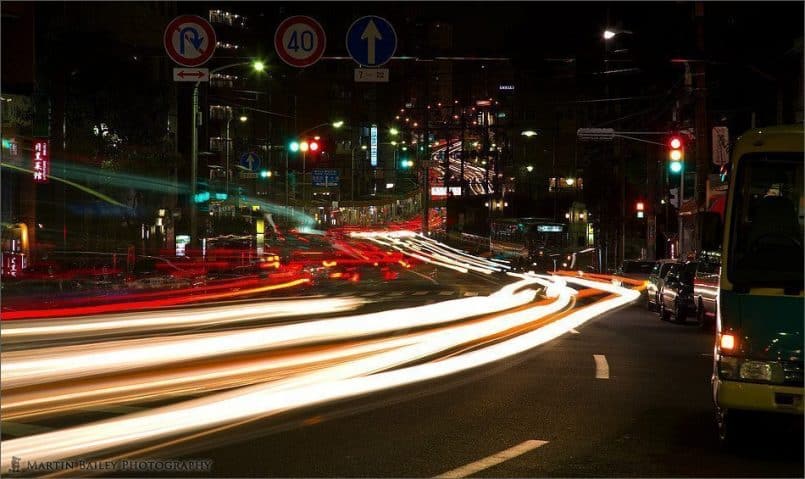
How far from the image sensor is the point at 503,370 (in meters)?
15.1

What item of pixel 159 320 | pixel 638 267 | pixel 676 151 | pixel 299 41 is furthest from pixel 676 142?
pixel 159 320

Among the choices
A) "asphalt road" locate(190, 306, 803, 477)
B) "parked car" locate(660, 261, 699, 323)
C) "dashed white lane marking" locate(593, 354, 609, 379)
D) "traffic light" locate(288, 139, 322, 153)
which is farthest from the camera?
"traffic light" locate(288, 139, 322, 153)

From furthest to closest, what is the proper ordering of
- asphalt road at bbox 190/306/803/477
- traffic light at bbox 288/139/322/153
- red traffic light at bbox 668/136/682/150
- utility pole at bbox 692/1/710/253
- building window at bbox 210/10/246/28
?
building window at bbox 210/10/246/28, traffic light at bbox 288/139/322/153, red traffic light at bbox 668/136/682/150, utility pole at bbox 692/1/710/253, asphalt road at bbox 190/306/803/477

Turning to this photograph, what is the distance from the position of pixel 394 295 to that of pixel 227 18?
72257 millimetres

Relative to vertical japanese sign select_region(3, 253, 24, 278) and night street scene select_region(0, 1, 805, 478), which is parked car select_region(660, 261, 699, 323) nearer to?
night street scene select_region(0, 1, 805, 478)

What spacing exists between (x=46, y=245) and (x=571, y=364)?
1498 inches

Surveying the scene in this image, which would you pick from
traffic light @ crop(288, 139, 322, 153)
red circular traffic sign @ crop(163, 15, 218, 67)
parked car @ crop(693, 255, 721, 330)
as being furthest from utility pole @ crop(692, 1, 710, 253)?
traffic light @ crop(288, 139, 322, 153)

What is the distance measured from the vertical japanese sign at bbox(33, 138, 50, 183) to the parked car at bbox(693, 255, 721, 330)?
27.7 metres

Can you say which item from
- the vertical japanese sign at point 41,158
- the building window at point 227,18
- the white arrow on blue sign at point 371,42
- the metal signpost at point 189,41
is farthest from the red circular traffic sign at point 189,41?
the building window at point 227,18

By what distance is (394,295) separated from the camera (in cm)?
3447

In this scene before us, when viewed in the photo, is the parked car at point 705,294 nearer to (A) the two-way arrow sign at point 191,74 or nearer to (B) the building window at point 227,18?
(A) the two-way arrow sign at point 191,74

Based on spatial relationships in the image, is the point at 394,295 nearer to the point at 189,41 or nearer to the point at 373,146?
the point at 189,41

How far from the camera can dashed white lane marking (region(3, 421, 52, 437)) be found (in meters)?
9.28

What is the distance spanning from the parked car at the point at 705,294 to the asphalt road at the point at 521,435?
8.86 m
